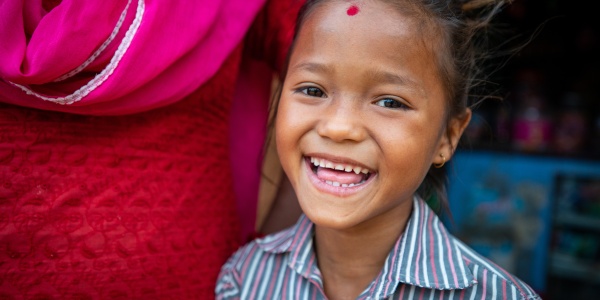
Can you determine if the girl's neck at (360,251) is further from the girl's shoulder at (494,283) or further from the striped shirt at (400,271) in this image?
the girl's shoulder at (494,283)

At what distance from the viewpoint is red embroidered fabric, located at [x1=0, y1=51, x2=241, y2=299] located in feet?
3.54

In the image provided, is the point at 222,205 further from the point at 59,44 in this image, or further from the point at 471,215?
the point at 471,215

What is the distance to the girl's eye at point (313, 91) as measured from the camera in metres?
1.21

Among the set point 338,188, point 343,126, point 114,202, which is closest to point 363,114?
point 343,126

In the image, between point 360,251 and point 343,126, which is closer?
point 343,126

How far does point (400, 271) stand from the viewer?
1.18 metres

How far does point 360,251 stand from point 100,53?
0.72m

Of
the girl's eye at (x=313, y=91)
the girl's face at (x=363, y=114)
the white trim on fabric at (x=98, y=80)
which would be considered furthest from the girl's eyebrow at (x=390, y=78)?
the white trim on fabric at (x=98, y=80)

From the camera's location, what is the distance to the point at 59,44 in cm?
101

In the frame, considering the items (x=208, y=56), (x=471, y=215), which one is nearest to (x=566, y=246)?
(x=471, y=215)

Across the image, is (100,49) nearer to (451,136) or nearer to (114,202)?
(114,202)

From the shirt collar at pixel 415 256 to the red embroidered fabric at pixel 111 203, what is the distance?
199mm

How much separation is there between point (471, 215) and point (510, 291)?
209 centimetres

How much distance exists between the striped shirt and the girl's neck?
38mm
